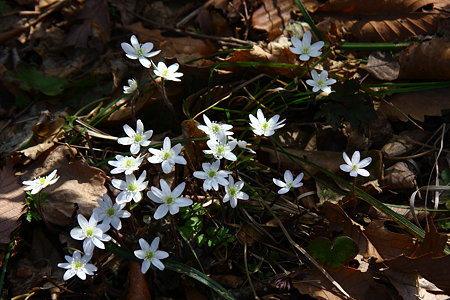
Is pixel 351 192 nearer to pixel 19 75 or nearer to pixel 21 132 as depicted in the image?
pixel 21 132

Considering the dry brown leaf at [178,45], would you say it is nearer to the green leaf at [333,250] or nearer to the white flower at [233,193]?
the white flower at [233,193]

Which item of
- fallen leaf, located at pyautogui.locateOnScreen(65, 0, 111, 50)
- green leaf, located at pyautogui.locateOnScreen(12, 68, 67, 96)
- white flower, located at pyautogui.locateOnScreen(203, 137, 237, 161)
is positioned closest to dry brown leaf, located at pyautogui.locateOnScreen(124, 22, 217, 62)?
fallen leaf, located at pyautogui.locateOnScreen(65, 0, 111, 50)

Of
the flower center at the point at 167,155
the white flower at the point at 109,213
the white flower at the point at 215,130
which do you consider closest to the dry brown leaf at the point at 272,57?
the white flower at the point at 215,130

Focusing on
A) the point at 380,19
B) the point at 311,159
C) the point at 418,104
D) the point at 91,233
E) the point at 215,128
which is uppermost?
the point at 380,19

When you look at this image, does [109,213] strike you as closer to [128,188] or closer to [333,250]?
[128,188]

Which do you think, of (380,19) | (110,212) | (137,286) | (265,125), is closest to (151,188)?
(110,212)

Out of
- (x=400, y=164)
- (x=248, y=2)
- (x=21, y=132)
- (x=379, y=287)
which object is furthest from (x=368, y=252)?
(x=21, y=132)

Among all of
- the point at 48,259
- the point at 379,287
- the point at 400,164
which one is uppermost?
the point at 400,164

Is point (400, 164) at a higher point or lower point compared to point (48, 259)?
higher
